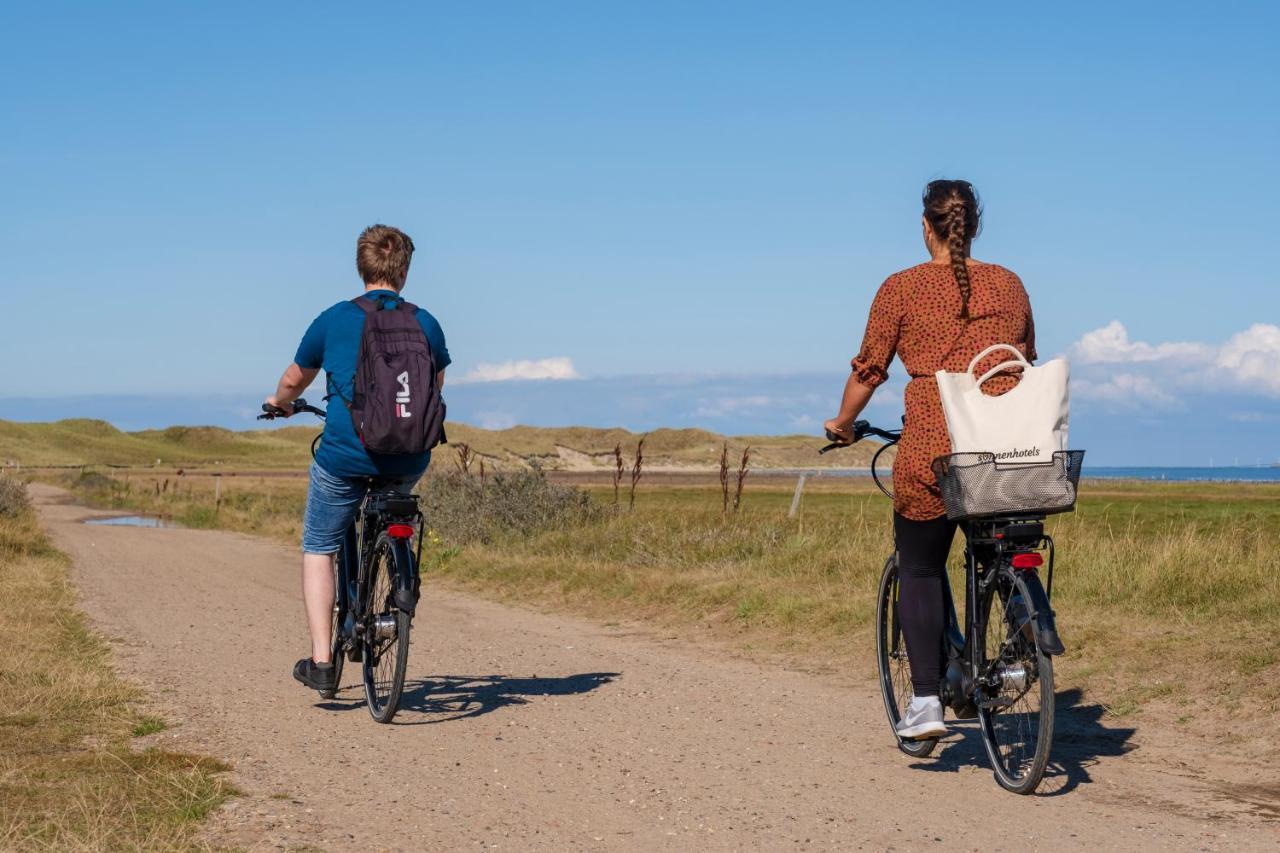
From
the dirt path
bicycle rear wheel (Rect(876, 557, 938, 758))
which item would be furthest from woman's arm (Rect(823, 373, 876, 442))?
the dirt path

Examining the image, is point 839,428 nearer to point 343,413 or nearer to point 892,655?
point 892,655

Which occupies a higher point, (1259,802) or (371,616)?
(371,616)

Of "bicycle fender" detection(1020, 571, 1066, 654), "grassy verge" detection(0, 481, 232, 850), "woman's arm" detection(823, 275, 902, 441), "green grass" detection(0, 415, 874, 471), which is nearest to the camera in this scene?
"grassy verge" detection(0, 481, 232, 850)

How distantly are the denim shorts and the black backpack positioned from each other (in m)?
0.40

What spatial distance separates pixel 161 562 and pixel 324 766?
13.4 meters

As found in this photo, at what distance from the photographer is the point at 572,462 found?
123625 millimetres

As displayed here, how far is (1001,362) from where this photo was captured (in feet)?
17.8

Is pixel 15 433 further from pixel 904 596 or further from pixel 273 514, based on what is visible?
pixel 904 596

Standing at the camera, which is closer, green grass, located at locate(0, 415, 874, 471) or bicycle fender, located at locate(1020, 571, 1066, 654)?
bicycle fender, located at locate(1020, 571, 1066, 654)

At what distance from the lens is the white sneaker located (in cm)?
575

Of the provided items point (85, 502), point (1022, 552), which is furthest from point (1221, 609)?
point (85, 502)

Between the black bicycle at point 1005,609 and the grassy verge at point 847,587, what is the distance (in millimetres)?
2011

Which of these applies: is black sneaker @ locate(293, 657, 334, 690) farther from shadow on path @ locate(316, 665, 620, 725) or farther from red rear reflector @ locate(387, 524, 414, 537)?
red rear reflector @ locate(387, 524, 414, 537)

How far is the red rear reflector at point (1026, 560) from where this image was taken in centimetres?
529
